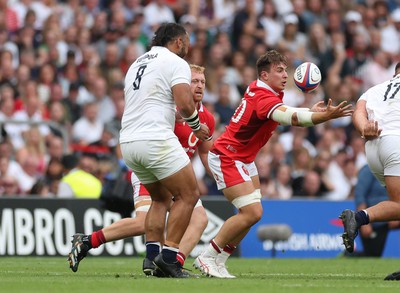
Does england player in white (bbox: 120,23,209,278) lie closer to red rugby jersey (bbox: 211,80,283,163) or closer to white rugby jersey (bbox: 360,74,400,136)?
red rugby jersey (bbox: 211,80,283,163)

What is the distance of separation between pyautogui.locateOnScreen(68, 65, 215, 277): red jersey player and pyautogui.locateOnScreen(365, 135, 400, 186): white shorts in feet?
5.75

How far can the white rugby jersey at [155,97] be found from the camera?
11.5 m

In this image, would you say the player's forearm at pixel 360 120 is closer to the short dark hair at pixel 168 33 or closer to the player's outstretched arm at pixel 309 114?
the player's outstretched arm at pixel 309 114

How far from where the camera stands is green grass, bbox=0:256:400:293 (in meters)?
10.2

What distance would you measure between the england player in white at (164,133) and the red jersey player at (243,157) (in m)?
0.78

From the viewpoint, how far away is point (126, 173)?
59.5ft

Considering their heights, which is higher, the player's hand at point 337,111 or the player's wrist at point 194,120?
the player's hand at point 337,111

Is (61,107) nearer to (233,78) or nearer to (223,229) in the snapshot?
(233,78)

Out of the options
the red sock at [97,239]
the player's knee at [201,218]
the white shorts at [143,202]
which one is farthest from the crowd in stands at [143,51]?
the player's knee at [201,218]

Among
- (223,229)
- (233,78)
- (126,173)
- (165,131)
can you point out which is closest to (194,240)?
(223,229)

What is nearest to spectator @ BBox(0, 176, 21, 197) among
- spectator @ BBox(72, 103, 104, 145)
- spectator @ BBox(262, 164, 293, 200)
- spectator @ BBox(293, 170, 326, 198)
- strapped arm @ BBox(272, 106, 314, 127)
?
spectator @ BBox(72, 103, 104, 145)

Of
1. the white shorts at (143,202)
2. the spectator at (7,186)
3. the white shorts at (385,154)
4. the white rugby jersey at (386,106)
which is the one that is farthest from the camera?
the spectator at (7,186)

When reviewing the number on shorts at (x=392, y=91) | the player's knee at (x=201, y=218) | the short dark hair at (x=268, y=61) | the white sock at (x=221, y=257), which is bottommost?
the white sock at (x=221, y=257)

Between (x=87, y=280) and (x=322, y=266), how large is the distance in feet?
16.5
